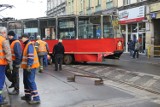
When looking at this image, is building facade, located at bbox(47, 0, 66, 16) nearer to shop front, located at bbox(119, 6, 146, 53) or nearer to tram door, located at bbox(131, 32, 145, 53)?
shop front, located at bbox(119, 6, 146, 53)

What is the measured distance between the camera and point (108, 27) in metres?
22.3

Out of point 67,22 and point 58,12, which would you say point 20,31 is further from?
point 58,12

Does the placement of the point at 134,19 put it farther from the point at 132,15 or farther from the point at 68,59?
the point at 68,59

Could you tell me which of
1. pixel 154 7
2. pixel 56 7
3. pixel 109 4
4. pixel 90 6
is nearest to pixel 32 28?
pixel 154 7

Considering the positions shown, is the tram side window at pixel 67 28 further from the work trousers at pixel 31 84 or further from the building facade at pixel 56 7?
the building facade at pixel 56 7

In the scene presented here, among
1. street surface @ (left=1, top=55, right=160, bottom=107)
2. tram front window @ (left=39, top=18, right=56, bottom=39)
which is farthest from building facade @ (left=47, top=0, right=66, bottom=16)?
street surface @ (left=1, top=55, right=160, bottom=107)

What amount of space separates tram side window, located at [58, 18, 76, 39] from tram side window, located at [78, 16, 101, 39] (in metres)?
0.46

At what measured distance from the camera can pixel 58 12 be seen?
67375mm

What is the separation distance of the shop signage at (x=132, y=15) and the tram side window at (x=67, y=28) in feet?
37.3

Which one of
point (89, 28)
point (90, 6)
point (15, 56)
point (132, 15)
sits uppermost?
point (90, 6)

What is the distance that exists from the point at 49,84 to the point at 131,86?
2885 mm

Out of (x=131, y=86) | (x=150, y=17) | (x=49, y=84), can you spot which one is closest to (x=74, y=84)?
(x=49, y=84)

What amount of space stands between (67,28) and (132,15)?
13.2 m

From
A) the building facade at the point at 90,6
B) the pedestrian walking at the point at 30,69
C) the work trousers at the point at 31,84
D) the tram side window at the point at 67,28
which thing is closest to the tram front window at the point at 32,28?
the tram side window at the point at 67,28
